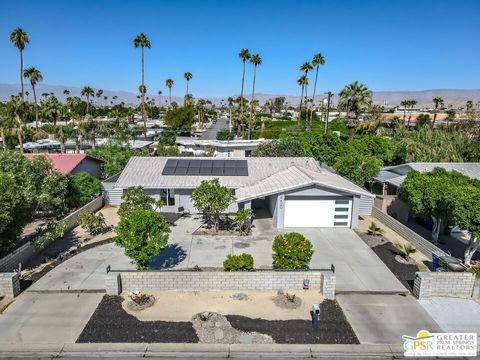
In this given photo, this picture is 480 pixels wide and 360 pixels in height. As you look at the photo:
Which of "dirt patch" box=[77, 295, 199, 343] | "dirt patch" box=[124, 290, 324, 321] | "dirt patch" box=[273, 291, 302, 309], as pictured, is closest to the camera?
"dirt patch" box=[77, 295, 199, 343]

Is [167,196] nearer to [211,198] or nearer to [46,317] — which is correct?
[211,198]

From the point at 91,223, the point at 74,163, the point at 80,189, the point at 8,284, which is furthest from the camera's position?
the point at 74,163

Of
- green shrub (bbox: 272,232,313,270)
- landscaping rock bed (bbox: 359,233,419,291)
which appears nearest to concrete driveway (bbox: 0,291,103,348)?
green shrub (bbox: 272,232,313,270)

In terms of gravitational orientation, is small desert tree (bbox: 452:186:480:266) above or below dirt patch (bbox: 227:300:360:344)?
above

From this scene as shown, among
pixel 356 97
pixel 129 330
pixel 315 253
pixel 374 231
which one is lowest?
pixel 129 330

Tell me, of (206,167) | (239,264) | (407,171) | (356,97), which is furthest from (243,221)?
(356,97)

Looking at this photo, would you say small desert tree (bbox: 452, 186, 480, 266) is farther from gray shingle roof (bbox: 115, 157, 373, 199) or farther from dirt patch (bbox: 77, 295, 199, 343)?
dirt patch (bbox: 77, 295, 199, 343)

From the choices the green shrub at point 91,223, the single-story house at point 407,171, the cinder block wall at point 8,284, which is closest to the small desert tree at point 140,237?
the cinder block wall at point 8,284
